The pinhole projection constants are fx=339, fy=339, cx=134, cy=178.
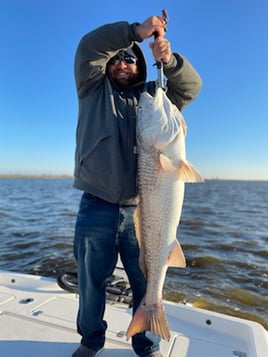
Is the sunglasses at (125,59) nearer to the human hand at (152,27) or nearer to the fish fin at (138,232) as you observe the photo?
the human hand at (152,27)

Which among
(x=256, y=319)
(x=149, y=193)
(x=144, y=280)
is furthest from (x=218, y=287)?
(x=149, y=193)

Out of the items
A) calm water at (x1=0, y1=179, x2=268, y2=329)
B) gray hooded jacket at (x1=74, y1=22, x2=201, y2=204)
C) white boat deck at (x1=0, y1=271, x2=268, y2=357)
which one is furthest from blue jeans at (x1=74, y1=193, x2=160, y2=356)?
calm water at (x1=0, y1=179, x2=268, y2=329)

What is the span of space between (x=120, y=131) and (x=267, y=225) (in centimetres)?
1685

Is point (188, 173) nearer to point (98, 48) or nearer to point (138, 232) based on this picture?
point (138, 232)

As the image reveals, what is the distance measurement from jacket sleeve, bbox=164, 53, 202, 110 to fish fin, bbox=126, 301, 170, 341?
75.4 inches

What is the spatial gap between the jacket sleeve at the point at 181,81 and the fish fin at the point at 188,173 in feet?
2.69

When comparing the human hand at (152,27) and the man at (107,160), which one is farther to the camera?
the man at (107,160)

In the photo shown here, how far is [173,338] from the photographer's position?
3.66m

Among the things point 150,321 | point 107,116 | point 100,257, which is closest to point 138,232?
point 100,257

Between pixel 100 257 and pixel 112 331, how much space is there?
1.22 meters

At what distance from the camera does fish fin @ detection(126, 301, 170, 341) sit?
277 cm

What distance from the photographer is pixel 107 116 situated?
9.89ft

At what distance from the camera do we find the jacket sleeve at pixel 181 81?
3.00m

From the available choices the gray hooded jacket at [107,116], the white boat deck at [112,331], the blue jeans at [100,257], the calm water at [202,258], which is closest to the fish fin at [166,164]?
the gray hooded jacket at [107,116]
